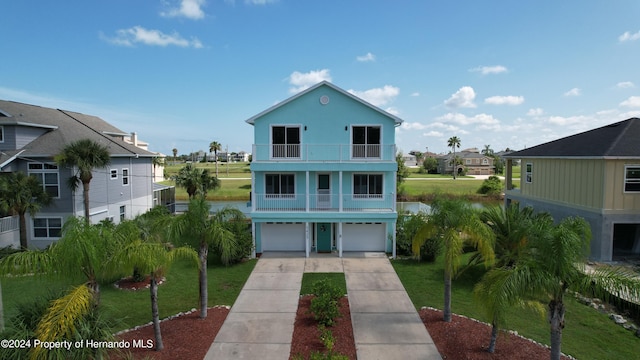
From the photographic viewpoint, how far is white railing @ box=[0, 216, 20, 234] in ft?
52.7

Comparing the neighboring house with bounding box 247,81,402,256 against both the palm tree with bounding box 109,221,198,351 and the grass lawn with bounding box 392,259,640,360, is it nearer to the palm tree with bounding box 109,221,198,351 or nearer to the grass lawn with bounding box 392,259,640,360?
the grass lawn with bounding box 392,259,640,360

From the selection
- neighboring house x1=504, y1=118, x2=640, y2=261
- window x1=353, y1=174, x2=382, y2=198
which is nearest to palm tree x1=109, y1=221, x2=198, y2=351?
window x1=353, y1=174, x2=382, y2=198

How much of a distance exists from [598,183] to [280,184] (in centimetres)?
1429

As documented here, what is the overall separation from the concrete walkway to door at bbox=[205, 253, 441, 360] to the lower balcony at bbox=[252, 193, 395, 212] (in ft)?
8.99

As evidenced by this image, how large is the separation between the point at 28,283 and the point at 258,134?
430 inches

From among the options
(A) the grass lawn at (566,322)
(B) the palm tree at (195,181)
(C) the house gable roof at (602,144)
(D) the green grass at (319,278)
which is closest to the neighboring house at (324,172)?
(D) the green grass at (319,278)

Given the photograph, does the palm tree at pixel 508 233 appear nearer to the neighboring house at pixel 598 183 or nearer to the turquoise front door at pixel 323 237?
the neighboring house at pixel 598 183

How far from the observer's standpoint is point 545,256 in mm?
6340

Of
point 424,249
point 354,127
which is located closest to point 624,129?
point 424,249

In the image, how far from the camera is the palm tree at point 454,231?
9.25 meters

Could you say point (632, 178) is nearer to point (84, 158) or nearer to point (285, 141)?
point (285, 141)

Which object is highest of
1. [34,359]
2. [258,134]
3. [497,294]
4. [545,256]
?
[258,134]

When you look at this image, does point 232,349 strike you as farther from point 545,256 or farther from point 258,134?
point 258,134

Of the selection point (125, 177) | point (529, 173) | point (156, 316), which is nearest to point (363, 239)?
point (529, 173)
